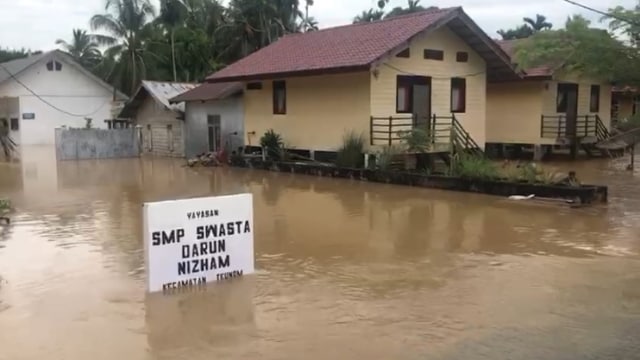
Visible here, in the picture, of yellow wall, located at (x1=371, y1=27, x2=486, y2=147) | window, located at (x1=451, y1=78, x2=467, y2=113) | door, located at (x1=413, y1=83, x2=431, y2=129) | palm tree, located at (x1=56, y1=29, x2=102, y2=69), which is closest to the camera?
yellow wall, located at (x1=371, y1=27, x2=486, y2=147)

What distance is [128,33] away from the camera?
4522 cm

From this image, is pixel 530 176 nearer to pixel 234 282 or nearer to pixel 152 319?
pixel 234 282

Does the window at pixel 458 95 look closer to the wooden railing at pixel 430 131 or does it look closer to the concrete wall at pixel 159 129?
the wooden railing at pixel 430 131

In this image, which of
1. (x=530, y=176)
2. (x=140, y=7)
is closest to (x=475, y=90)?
(x=530, y=176)

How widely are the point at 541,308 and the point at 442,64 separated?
1673 cm

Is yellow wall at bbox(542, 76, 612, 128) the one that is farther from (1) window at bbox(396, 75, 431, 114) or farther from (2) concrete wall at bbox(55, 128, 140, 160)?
(2) concrete wall at bbox(55, 128, 140, 160)

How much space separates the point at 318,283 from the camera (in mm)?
8094

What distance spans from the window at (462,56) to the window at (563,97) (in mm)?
5898

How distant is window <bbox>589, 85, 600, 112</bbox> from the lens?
28.8 meters

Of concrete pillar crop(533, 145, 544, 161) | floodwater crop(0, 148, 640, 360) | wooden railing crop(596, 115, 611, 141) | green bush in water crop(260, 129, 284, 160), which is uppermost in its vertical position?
wooden railing crop(596, 115, 611, 141)

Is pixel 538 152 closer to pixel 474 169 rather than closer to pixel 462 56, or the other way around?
pixel 462 56

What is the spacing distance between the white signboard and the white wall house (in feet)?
127

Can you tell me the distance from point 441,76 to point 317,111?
168 inches

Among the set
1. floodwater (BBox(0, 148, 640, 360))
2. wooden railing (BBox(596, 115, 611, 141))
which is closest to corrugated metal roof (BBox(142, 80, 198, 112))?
floodwater (BBox(0, 148, 640, 360))
